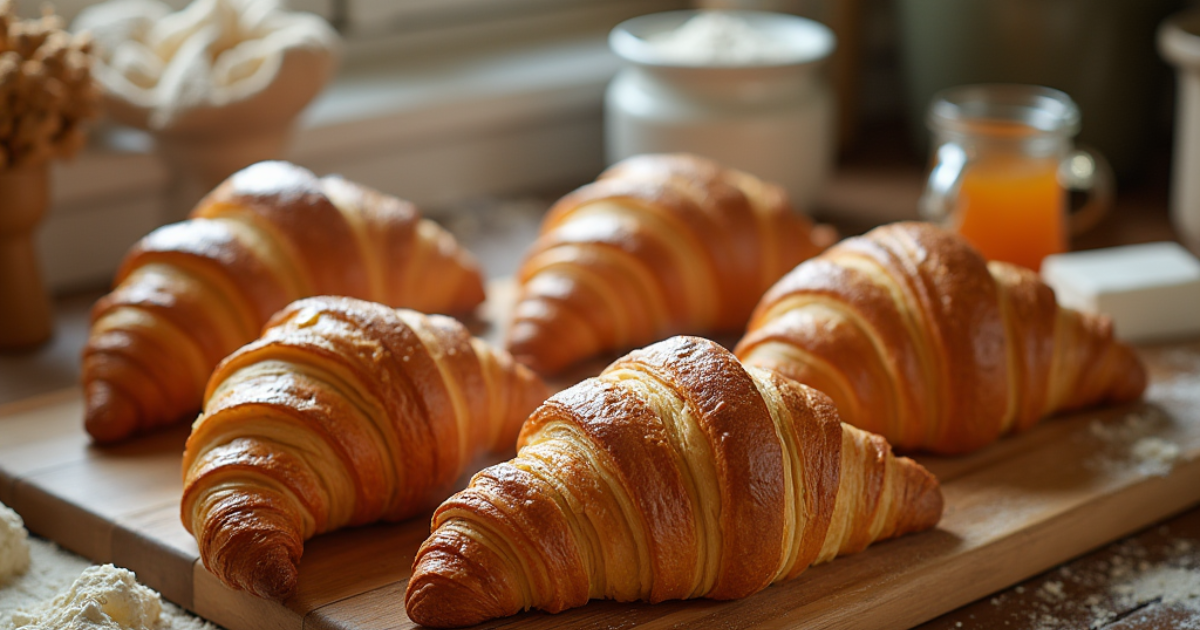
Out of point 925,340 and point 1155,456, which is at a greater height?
point 925,340

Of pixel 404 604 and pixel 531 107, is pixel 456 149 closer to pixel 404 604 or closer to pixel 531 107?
pixel 531 107

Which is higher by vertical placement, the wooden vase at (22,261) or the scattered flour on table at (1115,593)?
the wooden vase at (22,261)

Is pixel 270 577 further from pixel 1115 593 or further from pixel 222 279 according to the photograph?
pixel 1115 593

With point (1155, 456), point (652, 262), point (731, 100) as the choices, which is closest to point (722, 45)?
point (731, 100)

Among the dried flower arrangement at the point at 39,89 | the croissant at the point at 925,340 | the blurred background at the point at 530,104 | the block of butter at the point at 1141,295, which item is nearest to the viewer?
the croissant at the point at 925,340

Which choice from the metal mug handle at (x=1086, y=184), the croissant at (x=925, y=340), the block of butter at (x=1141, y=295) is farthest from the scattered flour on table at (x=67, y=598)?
the metal mug handle at (x=1086, y=184)

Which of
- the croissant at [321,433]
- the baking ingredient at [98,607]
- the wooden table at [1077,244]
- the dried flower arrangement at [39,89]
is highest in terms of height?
the dried flower arrangement at [39,89]

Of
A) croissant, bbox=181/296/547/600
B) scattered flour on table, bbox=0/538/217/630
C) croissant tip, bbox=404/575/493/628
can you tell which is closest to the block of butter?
croissant, bbox=181/296/547/600

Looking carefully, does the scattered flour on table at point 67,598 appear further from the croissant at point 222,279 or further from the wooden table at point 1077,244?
the wooden table at point 1077,244
